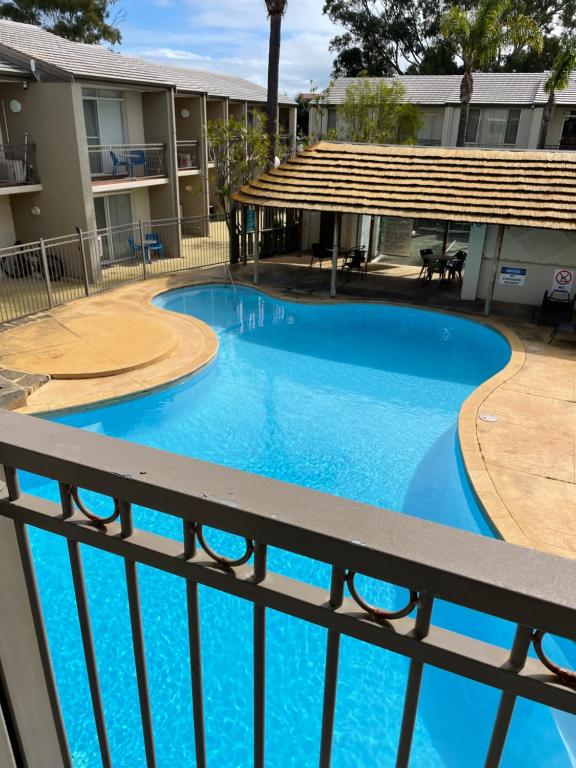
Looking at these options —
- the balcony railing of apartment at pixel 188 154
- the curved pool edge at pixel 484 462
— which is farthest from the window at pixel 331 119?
the curved pool edge at pixel 484 462

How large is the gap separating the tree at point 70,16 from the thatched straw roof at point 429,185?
30112mm

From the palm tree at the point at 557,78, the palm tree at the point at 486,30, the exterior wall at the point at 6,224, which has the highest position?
the palm tree at the point at 486,30

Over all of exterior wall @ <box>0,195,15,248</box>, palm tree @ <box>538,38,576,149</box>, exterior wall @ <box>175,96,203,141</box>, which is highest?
palm tree @ <box>538,38,576,149</box>

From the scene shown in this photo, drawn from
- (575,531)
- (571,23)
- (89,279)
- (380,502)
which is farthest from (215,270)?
(571,23)

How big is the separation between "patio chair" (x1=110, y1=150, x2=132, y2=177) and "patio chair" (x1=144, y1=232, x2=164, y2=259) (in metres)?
2.32

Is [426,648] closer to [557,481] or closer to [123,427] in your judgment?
[557,481]

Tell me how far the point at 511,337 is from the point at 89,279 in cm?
1274

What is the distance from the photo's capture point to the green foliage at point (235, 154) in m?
19.9

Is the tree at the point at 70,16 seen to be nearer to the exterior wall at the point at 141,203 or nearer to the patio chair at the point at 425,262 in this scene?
the exterior wall at the point at 141,203

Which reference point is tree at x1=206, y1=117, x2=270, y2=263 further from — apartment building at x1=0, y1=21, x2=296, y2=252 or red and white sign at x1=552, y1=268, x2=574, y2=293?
red and white sign at x1=552, y1=268, x2=574, y2=293

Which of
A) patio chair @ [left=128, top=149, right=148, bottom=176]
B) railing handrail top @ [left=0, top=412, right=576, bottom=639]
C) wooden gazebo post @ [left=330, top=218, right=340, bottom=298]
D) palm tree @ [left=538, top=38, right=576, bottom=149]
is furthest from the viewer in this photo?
palm tree @ [left=538, top=38, right=576, bottom=149]

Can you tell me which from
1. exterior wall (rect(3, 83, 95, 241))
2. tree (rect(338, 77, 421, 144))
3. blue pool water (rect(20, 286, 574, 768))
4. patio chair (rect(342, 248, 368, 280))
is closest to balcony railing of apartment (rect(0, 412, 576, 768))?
blue pool water (rect(20, 286, 574, 768))

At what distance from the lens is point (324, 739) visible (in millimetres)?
1565

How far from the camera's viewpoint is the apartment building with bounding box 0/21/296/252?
16.8m
